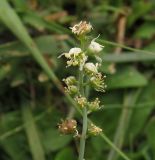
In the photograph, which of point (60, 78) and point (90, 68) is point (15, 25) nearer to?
point (60, 78)

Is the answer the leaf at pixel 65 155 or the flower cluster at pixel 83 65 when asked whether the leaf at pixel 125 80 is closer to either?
the leaf at pixel 65 155

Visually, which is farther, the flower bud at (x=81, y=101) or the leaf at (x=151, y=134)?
the leaf at (x=151, y=134)

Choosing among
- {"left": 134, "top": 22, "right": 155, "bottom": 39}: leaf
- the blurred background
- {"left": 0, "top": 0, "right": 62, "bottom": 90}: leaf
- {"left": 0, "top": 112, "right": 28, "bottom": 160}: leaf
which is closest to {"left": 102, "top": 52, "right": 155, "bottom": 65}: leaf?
the blurred background

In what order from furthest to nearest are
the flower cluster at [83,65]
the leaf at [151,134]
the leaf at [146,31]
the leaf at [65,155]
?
the leaf at [146,31], the leaf at [151,134], the leaf at [65,155], the flower cluster at [83,65]

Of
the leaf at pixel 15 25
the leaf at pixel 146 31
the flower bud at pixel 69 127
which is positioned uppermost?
the leaf at pixel 146 31

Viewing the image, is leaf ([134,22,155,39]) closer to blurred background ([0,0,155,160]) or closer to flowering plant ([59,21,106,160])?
blurred background ([0,0,155,160])

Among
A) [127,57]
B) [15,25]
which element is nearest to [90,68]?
[15,25]

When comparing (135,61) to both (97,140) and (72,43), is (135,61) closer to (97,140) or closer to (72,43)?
(72,43)

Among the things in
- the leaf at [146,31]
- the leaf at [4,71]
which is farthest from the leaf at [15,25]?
the leaf at [146,31]
